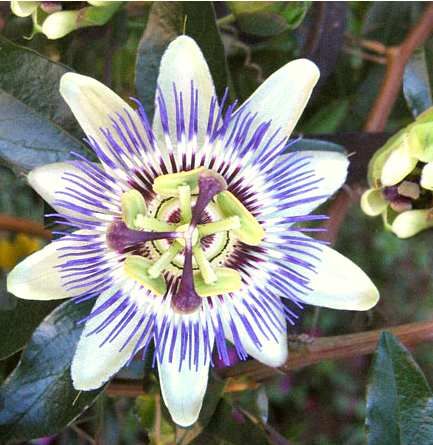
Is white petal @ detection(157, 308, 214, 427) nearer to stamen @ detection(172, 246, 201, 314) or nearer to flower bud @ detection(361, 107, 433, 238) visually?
stamen @ detection(172, 246, 201, 314)

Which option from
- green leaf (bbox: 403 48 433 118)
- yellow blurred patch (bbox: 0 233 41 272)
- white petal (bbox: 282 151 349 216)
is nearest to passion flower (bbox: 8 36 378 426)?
white petal (bbox: 282 151 349 216)

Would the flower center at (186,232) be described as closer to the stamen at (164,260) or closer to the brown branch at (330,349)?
the stamen at (164,260)

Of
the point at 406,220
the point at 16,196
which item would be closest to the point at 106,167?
the point at 406,220

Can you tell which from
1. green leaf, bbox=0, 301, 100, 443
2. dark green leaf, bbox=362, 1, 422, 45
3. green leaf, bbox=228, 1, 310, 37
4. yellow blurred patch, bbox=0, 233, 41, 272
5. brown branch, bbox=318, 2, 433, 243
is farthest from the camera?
yellow blurred patch, bbox=0, 233, 41, 272

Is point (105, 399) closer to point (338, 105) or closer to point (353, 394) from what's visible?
point (338, 105)

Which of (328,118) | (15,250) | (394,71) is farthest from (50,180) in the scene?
(15,250)

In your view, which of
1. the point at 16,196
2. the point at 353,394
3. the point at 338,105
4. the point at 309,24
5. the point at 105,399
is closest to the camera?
the point at 105,399
